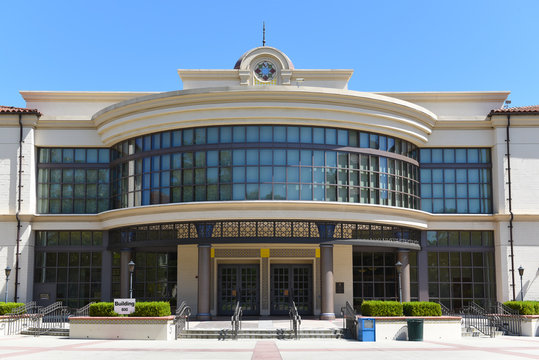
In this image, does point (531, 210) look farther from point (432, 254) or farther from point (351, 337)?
point (351, 337)

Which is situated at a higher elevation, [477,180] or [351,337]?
[477,180]

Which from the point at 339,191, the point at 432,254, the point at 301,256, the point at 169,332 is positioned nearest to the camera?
the point at 169,332

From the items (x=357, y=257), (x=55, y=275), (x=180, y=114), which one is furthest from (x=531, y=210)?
(x=55, y=275)

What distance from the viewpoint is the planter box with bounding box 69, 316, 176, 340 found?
88.5ft

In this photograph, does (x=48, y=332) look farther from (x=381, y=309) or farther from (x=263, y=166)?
(x=381, y=309)

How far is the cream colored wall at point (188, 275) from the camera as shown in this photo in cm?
3528

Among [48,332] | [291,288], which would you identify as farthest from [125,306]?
[291,288]

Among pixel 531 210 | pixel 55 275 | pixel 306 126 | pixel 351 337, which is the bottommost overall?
pixel 351 337

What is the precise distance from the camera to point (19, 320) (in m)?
31.4

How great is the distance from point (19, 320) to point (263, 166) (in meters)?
14.2

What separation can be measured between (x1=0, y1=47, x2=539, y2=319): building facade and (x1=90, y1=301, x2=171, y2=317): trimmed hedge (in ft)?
14.7

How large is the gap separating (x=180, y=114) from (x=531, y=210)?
67.8 feet

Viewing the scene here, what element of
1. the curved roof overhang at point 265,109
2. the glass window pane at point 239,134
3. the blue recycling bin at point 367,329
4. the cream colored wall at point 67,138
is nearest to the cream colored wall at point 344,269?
the curved roof overhang at point 265,109

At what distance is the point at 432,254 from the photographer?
122 ft
